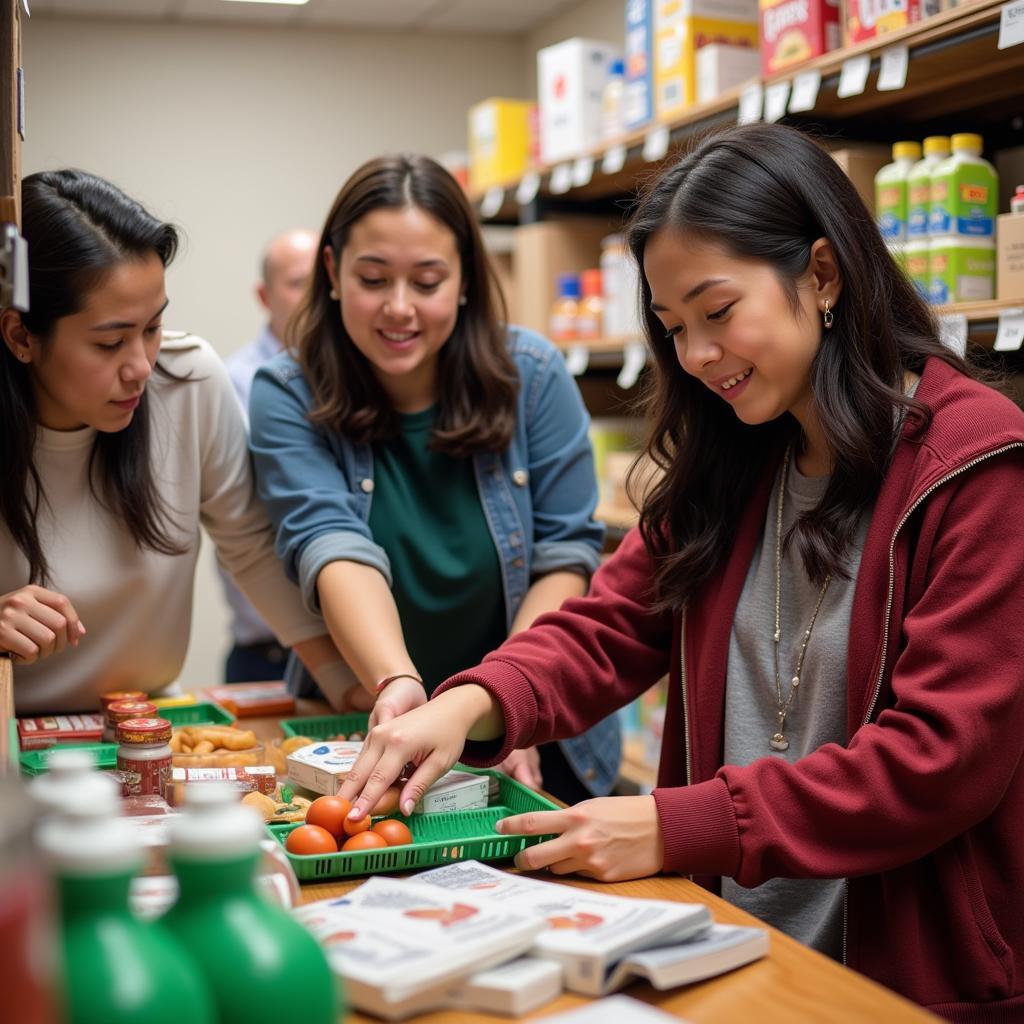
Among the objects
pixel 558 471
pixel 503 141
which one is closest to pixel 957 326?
pixel 558 471

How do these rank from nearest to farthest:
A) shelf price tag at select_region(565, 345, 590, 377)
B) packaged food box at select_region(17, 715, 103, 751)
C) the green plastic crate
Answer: the green plastic crate, packaged food box at select_region(17, 715, 103, 751), shelf price tag at select_region(565, 345, 590, 377)

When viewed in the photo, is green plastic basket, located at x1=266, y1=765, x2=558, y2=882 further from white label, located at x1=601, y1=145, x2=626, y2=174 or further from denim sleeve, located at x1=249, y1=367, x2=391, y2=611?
white label, located at x1=601, y1=145, x2=626, y2=174

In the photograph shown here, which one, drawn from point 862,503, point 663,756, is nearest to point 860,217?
point 862,503

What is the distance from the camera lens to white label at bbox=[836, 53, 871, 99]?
2.77 meters

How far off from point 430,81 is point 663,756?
5.15 meters

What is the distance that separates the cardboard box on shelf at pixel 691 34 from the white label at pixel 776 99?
0.51m

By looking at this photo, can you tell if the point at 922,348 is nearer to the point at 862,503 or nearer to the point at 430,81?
the point at 862,503

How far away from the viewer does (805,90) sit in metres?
2.97

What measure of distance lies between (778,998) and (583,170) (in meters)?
3.39

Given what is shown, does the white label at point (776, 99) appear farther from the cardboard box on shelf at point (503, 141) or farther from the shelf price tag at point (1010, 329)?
the cardboard box on shelf at point (503, 141)

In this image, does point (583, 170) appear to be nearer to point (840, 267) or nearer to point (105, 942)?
point (840, 267)

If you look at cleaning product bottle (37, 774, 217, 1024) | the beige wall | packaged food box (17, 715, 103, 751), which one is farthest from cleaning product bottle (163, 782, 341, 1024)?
the beige wall

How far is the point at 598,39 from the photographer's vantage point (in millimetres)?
5695

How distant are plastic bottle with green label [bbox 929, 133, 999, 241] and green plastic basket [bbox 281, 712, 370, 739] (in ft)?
5.36
